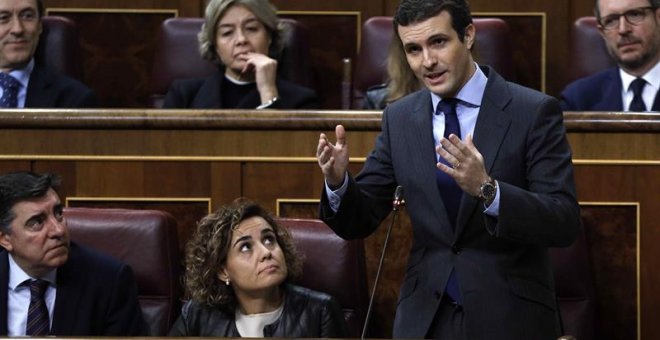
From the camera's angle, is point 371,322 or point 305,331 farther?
point 371,322

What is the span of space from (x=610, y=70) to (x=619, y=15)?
10 centimetres

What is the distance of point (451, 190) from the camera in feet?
4.98

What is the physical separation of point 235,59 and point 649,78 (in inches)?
28.2

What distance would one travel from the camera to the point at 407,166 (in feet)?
5.03

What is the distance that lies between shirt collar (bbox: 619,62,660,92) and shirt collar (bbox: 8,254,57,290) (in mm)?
1022

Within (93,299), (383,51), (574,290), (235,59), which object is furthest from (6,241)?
(383,51)

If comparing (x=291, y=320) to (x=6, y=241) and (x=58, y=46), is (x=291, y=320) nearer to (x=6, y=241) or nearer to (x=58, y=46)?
(x=6, y=241)

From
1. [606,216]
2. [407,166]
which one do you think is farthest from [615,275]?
[407,166]

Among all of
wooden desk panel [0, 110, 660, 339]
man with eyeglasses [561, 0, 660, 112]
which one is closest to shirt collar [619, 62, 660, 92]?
man with eyeglasses [561, 0, 660, 112]

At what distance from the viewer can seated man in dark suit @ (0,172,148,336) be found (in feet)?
6.17

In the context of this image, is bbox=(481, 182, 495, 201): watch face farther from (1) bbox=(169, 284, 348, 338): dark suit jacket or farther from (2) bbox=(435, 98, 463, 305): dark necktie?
(1) bbox=(169, 284, 348, 338): dark suit jacket

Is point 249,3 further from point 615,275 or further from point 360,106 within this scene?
point 615,275

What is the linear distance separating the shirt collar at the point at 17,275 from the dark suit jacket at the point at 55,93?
1.82ft

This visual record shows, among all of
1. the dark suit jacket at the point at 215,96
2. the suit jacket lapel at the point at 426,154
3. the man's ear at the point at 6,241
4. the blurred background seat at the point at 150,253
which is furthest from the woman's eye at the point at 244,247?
the dark suit jacket at the point at 215,96
